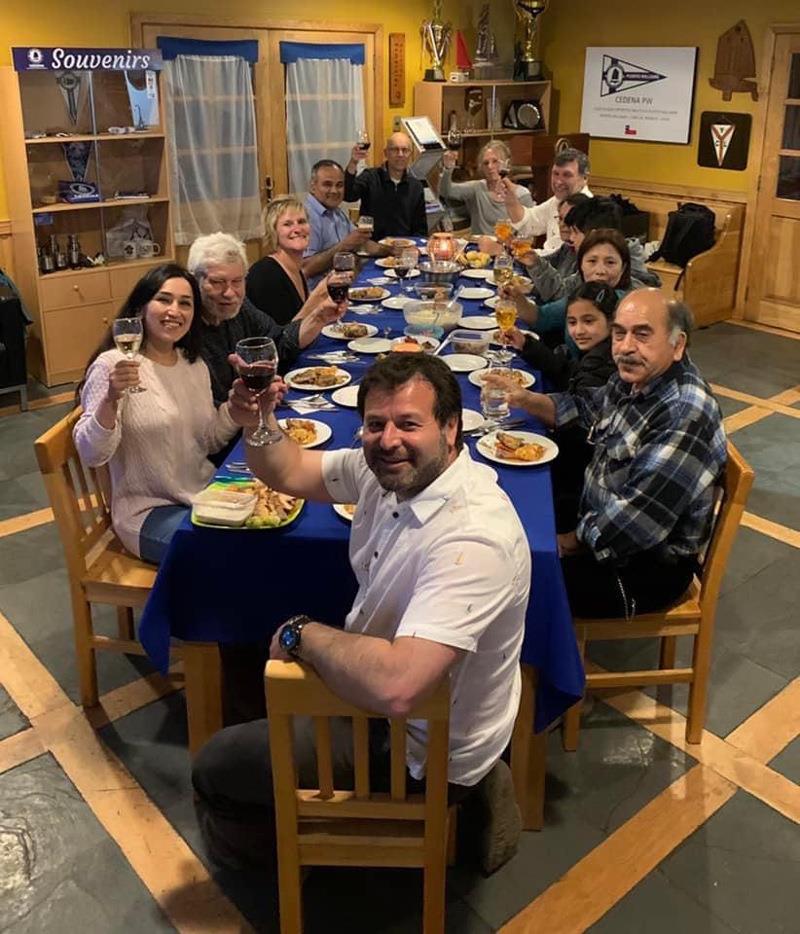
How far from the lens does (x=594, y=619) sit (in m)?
2.36

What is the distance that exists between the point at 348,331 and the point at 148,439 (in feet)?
4.03

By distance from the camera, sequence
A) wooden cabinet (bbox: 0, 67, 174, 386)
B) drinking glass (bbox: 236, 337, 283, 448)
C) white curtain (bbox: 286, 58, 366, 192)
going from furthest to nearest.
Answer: white curtain (bbox: 286, 58, 366, 192), wooden cabinet (bbox: 0, 67, 174, 386), drinking glass (bbox: 236, 337, 283, 448)

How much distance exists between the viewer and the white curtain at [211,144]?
579 centimetres

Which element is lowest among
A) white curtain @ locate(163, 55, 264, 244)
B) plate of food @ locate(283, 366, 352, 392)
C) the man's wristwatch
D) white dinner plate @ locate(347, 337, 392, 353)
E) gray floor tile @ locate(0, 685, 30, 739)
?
gray floor tile @ locate(0, 685, 30, 739)

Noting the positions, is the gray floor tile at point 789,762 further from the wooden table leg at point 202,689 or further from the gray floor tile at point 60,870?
the gray floor tile at point 60,870

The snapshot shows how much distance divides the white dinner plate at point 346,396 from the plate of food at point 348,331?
2.13 feet

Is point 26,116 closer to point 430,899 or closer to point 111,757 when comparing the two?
point 111,757

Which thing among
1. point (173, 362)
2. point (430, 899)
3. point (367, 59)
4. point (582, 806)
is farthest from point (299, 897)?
point (367, 59)

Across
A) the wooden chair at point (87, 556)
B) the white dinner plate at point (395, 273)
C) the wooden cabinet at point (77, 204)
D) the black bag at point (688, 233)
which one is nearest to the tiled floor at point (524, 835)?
the wooden chair at point (87, 556)

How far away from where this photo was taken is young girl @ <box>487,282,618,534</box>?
2.81 meters

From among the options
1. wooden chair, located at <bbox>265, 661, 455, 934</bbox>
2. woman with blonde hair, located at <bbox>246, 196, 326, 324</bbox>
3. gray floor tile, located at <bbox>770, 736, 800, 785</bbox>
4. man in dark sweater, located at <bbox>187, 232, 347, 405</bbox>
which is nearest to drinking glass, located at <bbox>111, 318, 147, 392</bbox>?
man in dark sweater, located at <bbox>187, 232, 347, 405</bbox>

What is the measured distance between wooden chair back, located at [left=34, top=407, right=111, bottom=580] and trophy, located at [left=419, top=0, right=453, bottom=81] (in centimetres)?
532

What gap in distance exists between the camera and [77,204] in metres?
5.18

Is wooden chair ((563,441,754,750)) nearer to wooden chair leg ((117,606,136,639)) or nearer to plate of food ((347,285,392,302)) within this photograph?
wooden chair leg ((117,606,136,639))
